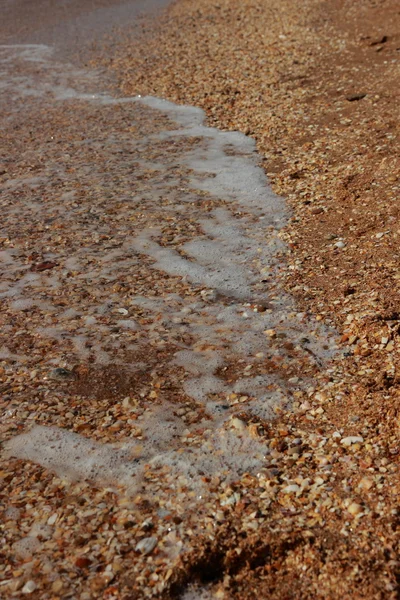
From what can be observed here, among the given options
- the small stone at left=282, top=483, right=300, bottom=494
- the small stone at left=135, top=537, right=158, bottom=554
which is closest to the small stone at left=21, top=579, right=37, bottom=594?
the small stone at left=135, top=537, right=158, bottom=554

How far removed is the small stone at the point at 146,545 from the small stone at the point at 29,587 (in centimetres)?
33

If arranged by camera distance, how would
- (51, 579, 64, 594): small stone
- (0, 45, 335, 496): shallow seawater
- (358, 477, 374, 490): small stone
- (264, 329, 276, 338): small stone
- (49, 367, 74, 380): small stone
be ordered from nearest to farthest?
(51, 579, 64, 594): small stone, (358, 477, 374, 490): small stone, (0, 45, 335, 496): shallow seawater, (49, 367, 74, 380): small stone, (264, 329, 276, 338): small stone

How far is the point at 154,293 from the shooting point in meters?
3.96

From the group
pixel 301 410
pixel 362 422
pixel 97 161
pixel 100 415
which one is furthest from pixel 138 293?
pixel 97 161

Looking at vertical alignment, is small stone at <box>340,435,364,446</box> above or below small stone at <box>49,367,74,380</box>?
above

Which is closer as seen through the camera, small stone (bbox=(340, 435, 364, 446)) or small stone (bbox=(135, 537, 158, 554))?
small stone (bbox=(135, 537, 158, 554))

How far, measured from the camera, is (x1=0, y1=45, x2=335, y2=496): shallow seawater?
113 inches

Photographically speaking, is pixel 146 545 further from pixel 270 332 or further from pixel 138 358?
pixel 270 332

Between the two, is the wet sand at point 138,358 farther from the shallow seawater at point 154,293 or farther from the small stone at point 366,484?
the small stone at point 366,484

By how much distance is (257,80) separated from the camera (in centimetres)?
738

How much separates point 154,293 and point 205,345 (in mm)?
614

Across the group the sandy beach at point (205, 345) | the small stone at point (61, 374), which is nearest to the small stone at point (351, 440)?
the sandy beach at point (205, 345)

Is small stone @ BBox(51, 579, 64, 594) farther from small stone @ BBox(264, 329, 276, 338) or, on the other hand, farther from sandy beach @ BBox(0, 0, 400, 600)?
small stone @ BBox(264, 329, 276, 338)

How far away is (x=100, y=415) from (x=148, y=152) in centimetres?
339
